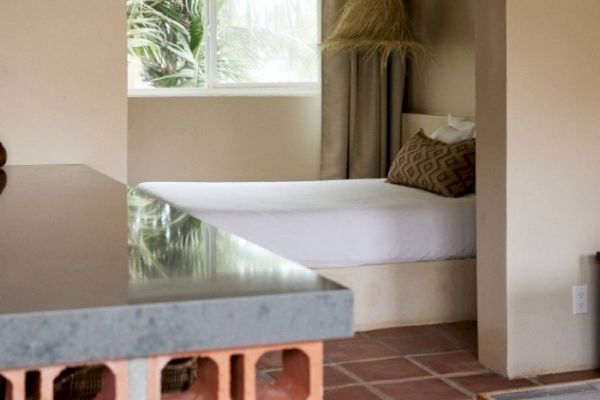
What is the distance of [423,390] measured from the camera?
413 cm

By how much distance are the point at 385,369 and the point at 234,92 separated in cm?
322

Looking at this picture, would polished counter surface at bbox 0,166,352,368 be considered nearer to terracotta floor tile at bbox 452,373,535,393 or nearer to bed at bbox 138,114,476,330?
terracotta floor tile at bbox 452,373,535,393

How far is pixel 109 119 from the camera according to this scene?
3.81 metres

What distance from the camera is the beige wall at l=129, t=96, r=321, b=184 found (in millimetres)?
6938

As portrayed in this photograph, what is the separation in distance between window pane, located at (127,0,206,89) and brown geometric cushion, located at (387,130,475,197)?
187cm

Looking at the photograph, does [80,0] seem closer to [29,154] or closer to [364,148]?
[29,154]

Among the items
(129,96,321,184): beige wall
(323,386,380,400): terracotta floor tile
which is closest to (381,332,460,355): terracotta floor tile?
(323,386,380,400): terracotta floor tile

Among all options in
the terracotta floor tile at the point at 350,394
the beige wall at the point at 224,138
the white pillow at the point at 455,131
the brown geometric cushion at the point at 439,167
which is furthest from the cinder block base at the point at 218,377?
the beige wall at the point at 224,138

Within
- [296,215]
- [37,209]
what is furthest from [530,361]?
[37,209]

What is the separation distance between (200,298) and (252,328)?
7 centimetres

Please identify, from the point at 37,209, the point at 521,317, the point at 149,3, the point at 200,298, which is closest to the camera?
the point at 200,298

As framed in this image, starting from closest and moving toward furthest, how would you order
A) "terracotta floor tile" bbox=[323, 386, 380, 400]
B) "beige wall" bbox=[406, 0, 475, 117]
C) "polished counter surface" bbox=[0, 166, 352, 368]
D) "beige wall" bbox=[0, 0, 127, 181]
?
"polished counter surface" bbox=[0, 166, 352, 368] < "beige wall" bbox=[0, 0, 127, 181] < "terracotta floor tile" bbox=[323, 386, 380, 400] < "beige wall" bbox=[406, 0, 475, 117]

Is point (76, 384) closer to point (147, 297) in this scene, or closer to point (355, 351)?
point (147, 297)

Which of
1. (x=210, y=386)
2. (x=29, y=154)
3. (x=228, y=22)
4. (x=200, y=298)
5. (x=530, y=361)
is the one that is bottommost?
(x=530, y=361)
